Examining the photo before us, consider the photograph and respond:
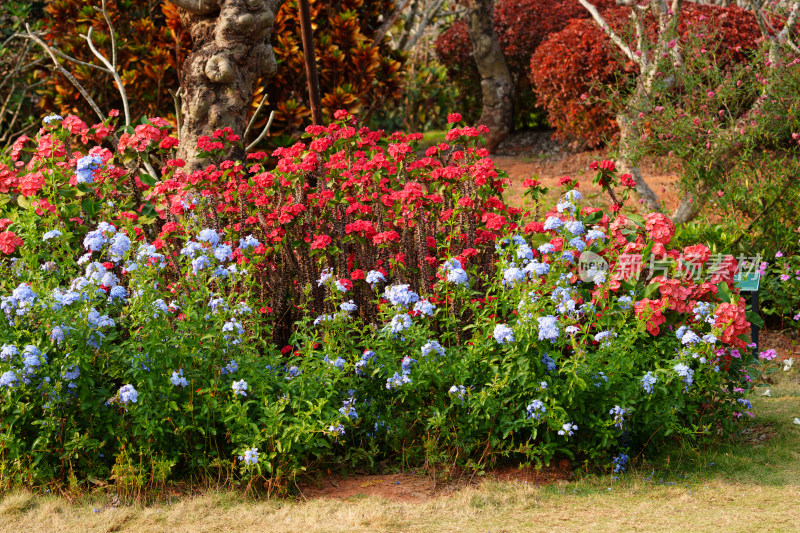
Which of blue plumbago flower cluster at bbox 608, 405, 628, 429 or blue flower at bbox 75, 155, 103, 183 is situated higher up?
blue flower at bbox 75, 155, 103, 183

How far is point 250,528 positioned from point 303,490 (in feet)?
1.31

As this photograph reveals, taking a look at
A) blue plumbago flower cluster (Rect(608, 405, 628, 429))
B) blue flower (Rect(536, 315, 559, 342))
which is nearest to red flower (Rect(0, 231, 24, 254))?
blue flower (Rect(536, 315, 559, 342))

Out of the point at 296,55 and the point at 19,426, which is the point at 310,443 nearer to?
the point at 19,426

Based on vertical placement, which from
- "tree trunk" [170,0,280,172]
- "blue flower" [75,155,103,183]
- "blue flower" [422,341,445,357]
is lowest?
"blue flower" [422,341,445,357]

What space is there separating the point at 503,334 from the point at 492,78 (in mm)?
9468

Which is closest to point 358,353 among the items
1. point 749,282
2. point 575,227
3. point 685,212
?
point 575,227

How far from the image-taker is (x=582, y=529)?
3.20 metres

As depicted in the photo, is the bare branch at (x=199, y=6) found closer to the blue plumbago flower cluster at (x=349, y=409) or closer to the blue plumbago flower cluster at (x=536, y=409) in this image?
the blue plumbago flower cluster at (x=349, y=409)

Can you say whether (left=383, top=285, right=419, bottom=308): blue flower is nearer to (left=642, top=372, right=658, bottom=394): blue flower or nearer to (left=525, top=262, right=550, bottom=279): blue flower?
(left=525, top=262, right=550, bottom=279): blue flower

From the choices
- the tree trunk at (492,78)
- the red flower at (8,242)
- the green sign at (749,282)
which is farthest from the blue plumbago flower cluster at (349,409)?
the tree trunk at (492,78)

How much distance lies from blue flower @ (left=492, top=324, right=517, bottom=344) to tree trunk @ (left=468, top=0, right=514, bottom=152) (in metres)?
9.20

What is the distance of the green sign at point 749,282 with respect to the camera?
5.16m

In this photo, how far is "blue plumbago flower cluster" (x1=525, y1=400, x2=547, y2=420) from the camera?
3484 mm

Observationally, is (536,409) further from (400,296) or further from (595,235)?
(595,235)
